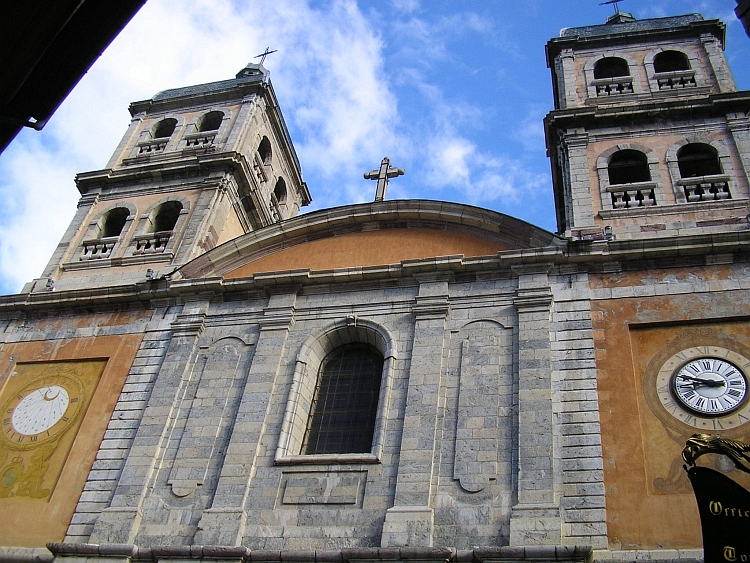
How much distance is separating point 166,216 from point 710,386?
11833 millimetres

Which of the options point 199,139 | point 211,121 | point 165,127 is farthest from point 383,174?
point 165,127

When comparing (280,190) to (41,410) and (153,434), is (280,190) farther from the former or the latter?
(153,434)

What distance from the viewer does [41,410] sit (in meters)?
13.8

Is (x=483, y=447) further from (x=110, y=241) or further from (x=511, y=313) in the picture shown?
(x=110, y=241)

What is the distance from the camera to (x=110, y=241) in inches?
687

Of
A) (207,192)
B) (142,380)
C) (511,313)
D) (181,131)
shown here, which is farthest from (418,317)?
(181,131)

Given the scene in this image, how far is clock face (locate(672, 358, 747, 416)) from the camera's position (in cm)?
1095

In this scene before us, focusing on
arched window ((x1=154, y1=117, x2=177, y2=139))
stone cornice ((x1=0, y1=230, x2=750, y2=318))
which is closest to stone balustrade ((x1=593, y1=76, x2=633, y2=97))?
stone cornice ((x1=0, y1=230, x2=750, y2=318))

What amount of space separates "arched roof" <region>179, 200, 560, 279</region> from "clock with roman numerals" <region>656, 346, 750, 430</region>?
3599mm

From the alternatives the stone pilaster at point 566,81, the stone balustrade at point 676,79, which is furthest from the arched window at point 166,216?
the stone balustrade at point 676,79

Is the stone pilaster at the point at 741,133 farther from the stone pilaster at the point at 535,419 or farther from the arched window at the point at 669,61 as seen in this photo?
the stone pilaster at the point at 535,419

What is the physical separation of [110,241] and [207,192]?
2257mm

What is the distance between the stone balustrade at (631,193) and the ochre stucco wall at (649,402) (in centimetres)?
231

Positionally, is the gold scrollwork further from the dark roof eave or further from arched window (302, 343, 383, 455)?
the dark roof eave
